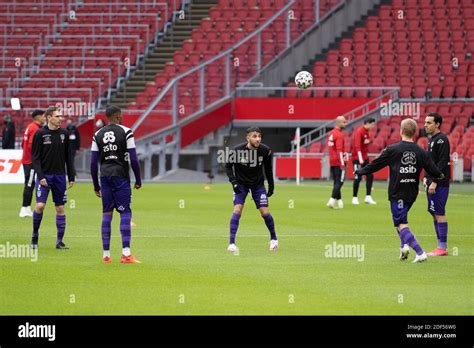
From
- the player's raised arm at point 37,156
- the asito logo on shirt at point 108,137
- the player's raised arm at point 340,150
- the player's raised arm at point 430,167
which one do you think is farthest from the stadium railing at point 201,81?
the player's raised arm at point 430,167

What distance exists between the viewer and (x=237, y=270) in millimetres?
16297

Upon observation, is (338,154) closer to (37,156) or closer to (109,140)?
(37,156)

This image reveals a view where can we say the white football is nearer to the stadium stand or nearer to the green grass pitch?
the stadium stand

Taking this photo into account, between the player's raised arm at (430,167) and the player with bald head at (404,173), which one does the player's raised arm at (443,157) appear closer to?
the player's raised arm at (430,167)

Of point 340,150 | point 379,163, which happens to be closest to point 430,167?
point 379,163

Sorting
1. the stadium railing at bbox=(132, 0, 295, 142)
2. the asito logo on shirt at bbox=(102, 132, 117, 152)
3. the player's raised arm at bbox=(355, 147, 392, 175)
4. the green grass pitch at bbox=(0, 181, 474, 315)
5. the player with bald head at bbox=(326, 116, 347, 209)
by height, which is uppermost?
the stadium railing at bbox=(132, 0, 295, 142)

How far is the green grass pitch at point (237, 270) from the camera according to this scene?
13.1 meters

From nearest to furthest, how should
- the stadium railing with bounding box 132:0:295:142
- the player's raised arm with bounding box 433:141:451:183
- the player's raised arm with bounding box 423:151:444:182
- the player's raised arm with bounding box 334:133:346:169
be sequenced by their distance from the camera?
the player's raised arm with bounding box 423:151:444:182 → the player's raised arm with bounding box 433:141:451:183 → the player's raised arm with bounding box 334:133:346:169 → the stadium railing with bounding box 132:0:295:142

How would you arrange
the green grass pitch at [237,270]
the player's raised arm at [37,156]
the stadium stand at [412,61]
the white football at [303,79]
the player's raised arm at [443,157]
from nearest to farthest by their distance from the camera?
the green grass pitch at [237,270] → the player's raised arm at [443,157] → the player's raised arm at [37,156] → the white football at [303,79] → the stadium stand at [412,61]

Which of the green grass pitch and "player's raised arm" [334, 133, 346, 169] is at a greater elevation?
"player's raised arm" [334, 133, 346, 169]

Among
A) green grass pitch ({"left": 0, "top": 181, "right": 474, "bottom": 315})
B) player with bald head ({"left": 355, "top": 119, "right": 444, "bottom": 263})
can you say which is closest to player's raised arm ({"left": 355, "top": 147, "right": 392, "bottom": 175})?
player with bald head ({"left": 355, "top": 119, "right": 444, "bottom": 263})

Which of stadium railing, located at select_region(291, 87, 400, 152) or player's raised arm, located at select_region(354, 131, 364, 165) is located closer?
player's raised arm, located at select_region(354, 131, 364, 165)

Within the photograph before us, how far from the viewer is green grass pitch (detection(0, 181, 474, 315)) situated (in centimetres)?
1313
